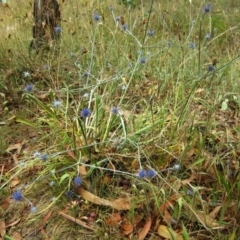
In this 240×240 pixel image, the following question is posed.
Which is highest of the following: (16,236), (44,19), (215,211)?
(44,19)

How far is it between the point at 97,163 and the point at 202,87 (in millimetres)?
1108

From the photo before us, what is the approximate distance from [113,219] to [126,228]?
0.07 meters

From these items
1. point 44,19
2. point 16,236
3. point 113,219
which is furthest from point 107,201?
point 44,19

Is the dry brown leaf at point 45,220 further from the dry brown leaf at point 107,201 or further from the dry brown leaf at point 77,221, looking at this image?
the dry brown leaf at point 107,201

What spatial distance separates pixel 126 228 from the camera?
1.89 metres

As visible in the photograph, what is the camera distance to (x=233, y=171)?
2.14 m

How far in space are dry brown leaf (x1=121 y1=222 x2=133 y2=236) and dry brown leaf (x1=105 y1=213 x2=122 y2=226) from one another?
0.11ft

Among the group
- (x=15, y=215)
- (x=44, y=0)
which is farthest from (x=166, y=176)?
(x=44, y=0)

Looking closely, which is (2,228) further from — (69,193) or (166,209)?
(166,209)

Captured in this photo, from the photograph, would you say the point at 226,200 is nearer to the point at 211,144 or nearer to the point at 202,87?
the point at 211,144

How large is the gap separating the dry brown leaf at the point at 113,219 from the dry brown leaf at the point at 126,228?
33mm

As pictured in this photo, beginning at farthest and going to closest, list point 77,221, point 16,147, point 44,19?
1. point 44,19
2. point 16,147
3. point 77,221

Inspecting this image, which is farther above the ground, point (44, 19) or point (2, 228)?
point (44, 19)

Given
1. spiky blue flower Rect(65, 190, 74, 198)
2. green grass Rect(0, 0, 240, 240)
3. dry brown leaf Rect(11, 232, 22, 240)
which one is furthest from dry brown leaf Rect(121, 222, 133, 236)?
dry brown leaf Rect(11, 232, 22, 240)
